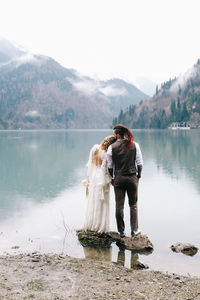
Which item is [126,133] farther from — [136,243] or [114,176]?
[136,243]

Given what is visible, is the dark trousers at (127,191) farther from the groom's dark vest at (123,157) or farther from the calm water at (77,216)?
the calm water at (77,216)

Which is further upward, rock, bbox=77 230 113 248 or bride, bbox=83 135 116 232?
bride, bbox=83 135 116 232

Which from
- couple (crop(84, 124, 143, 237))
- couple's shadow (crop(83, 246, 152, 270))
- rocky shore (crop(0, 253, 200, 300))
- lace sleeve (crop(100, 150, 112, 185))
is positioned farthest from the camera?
lace sleeve (crop(100, 150, 112, 185))

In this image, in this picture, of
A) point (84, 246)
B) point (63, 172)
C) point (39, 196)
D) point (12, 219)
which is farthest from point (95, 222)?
point (63, 172)

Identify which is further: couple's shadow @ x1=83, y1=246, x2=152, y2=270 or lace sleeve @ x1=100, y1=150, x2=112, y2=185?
lace sleeve @ x1=100, y1=150, x2=112, y2=185

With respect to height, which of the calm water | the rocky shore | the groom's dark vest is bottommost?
the calm water

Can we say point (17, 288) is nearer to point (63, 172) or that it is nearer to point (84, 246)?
point (84, 246)

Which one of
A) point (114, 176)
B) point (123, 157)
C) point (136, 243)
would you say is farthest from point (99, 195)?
point (136, 243)

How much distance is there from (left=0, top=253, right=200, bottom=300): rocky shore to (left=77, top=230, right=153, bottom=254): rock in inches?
64.2

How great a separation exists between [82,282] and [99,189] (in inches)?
146

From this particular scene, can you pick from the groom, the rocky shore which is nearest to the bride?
the groom

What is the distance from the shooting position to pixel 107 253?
31.3ft

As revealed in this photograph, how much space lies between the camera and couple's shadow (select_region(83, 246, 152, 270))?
862cm

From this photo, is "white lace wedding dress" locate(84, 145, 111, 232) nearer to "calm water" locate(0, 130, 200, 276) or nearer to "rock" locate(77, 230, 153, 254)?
"rock" locate(77, 230, 153, 254)
